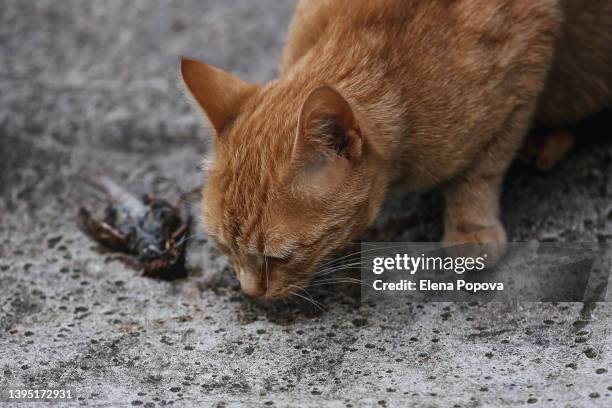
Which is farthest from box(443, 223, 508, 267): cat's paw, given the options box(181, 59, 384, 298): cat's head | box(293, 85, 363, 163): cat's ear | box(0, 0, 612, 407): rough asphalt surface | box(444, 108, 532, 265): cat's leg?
box(293, 85, 363, 163): cat's ear

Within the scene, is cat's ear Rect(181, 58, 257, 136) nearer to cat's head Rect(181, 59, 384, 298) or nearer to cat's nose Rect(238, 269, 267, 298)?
cat's head Rect(181, 59, 384, 298)

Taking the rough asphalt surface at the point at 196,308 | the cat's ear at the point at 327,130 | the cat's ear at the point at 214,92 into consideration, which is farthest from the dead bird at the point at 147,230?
the cat's ear at the point at 327,130

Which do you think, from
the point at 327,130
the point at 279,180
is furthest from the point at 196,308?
the point at 327,130

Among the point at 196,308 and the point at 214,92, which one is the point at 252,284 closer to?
the point at 196,308

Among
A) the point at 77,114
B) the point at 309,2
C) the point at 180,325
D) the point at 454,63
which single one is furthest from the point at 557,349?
the point at 77,114

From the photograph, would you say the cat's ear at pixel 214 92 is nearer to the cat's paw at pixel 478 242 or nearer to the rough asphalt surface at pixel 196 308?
the rough asphalt surface at pixel 196 308

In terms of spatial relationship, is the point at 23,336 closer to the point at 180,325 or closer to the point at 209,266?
the point at 180,325
